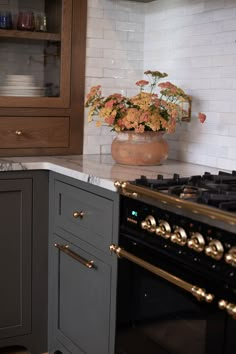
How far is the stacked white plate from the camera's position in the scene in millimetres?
2727

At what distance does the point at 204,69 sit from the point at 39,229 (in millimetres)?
1047

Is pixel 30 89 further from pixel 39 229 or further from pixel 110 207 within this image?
pixel 110 207

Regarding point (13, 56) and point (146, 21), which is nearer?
point (13, 56)

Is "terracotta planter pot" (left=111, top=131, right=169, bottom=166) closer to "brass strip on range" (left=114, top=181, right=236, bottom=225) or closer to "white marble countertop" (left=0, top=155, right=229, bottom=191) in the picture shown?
"white marble countertop" (left=0, top=155, right=229, bottom=191)

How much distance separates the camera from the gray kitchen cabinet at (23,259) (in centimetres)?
247

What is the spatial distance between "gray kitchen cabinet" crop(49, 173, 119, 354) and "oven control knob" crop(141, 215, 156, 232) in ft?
0.72

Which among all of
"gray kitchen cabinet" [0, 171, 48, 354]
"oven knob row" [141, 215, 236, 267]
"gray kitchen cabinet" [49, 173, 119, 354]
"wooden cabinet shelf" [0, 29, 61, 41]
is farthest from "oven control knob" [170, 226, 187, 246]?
"wooden cabinet shelf" [0, 29, 61, 41]

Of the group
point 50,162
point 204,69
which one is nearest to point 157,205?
point 50,162

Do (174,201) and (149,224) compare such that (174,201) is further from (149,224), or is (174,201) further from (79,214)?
(79,214)

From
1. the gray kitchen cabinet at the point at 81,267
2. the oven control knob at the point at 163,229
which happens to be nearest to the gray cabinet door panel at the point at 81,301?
the gray kitchen cabinet at the point at 81,267

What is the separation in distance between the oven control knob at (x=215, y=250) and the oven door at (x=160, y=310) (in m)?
0.11

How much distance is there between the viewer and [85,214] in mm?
2227

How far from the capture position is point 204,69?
8.55 feet

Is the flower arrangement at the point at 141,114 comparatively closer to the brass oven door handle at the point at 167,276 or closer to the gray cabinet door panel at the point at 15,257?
the gray cabinet door panel at the point at 15,257
